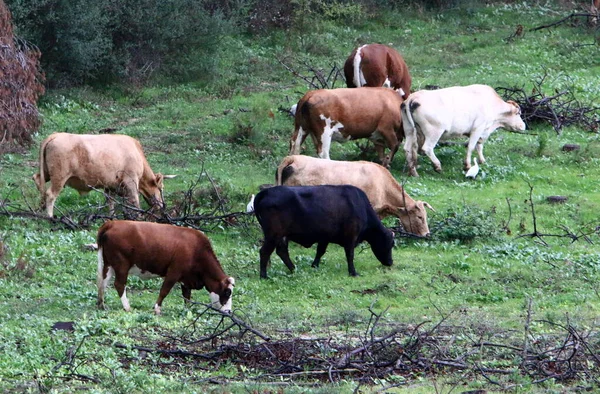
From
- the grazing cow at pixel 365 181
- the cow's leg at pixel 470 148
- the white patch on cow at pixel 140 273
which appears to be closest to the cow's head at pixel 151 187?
the grazing cow at pixel 365 181

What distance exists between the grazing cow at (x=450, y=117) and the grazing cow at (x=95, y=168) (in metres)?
4.62

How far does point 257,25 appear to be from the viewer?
28672mm

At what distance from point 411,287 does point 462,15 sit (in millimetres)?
18214

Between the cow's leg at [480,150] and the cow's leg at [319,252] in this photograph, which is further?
the cow's leg at [480,150]

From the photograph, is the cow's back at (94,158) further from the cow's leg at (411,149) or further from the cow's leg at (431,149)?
the cow's leg at (431,149)

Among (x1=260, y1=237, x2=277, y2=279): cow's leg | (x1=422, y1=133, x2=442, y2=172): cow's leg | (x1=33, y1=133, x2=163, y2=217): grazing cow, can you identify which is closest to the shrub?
(x1=260, y1=237, x2=277, y2=279): cow's leg

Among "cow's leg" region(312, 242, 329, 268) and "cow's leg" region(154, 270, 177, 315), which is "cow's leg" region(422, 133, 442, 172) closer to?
"cow's leg" region(312, 242, 329, 268)

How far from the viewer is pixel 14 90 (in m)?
18.6

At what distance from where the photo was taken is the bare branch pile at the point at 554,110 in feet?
70.7

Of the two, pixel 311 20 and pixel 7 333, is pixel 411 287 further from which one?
pixel 311 20

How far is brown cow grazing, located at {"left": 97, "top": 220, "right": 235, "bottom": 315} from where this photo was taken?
12.1 m

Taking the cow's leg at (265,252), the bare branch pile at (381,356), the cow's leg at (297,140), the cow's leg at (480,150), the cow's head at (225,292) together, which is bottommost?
the cow's leg at (480,150)

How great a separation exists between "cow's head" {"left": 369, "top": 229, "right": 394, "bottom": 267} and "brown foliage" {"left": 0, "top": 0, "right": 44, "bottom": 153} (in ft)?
23.8

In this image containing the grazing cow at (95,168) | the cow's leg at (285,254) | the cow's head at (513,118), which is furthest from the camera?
the cow's head at (513,118)
